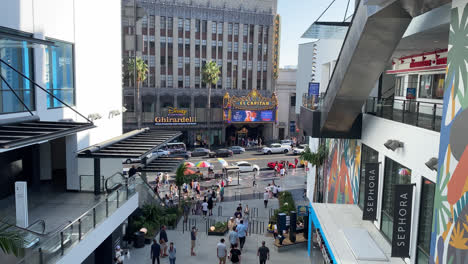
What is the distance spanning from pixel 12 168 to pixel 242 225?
998 cm

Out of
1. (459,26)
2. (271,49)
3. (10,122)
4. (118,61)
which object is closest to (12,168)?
(10,122)

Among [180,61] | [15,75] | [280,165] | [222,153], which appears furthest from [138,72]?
[15,75]

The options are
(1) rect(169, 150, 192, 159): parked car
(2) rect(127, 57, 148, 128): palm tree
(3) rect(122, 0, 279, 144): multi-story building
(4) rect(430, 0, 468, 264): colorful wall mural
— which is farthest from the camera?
(3) rect(122, 0, 279, 144): multi-story building

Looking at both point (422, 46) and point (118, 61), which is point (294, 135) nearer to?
point (118, 61)

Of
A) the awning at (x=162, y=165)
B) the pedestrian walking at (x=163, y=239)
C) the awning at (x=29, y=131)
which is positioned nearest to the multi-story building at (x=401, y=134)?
the pedestrian walking at (x=163, y=239)

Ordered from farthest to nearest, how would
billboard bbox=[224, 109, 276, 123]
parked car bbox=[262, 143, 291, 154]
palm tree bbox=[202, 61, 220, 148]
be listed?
billboard bbox=[224, 109, 276, 123], palm tree bbox=[202, 61, 220, 148], parked car bbox=[262, 143, 291, 154]

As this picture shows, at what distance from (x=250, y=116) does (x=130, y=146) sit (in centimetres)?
4046

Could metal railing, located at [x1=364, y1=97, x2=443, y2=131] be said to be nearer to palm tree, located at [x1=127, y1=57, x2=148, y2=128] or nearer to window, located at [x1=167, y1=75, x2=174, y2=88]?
palm tree, located at [x1=127, y1=57, x2=148, y2=128]

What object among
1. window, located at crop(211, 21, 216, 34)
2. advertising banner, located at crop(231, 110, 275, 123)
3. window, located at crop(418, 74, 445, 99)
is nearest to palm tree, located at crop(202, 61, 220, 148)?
window, located at crop(211, 21, 216, 34)

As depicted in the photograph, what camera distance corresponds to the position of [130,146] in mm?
17266

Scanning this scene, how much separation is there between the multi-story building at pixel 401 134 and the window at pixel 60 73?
387 inches

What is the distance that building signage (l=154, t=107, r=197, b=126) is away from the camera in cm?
5291

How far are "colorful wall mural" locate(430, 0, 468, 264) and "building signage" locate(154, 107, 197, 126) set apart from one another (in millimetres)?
46839

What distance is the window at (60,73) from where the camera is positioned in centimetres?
1518
